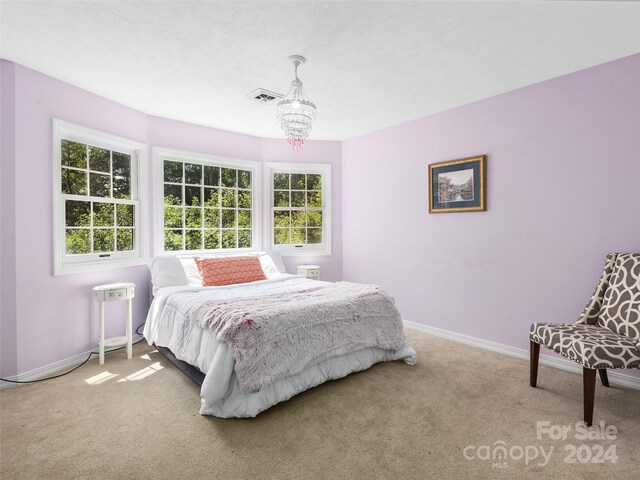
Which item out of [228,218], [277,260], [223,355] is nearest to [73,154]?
[228,218]

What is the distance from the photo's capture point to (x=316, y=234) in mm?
5227

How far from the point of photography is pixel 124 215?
3.87m

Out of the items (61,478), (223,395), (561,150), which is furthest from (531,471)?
(561,150)

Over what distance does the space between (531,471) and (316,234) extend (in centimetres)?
387

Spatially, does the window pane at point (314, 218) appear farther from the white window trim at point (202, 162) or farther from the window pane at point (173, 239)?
the window pane at point (173, 239)

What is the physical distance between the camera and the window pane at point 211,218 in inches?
180

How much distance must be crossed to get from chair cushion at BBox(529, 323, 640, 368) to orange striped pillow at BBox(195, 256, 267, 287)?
2875mm

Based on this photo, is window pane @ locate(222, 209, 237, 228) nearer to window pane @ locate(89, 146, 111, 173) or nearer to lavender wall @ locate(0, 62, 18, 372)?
window pane @ locate(89, 146, 111, 173)

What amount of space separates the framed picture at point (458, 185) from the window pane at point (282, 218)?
2092mm

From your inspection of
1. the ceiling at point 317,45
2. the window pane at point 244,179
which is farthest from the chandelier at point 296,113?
the window pane at point 244,179

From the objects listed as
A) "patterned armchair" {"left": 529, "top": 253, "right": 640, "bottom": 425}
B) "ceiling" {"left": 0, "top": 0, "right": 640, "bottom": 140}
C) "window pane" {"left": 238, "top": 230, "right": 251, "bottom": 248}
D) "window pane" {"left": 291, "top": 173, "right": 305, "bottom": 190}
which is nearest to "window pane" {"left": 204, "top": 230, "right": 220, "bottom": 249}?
"window pane" {"left": 238, "top": 230, "right": 251, "bottom": 248}

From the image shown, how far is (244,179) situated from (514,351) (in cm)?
393

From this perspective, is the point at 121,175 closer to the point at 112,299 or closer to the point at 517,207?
the point at 112,299

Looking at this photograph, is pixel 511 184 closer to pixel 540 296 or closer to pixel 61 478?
pixel 540 296
